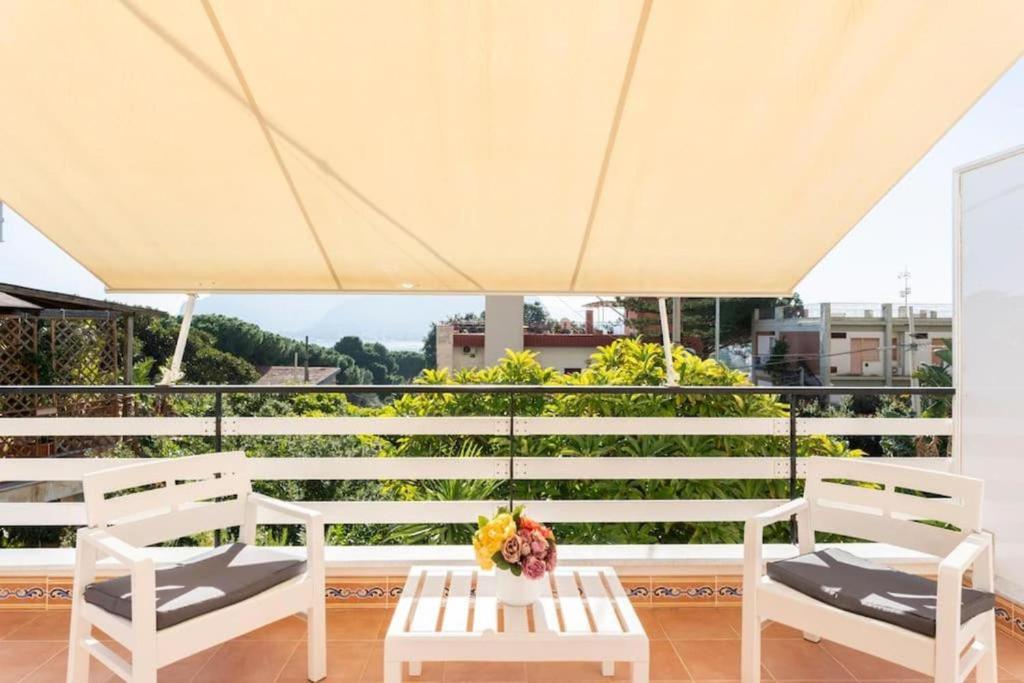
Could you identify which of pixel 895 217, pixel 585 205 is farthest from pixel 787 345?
pixel 585 205

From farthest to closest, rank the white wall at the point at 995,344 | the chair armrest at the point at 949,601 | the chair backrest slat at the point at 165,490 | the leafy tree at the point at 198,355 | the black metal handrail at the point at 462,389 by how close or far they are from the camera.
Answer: the leafy tree at the point at 198,355
the black metal handrail at the point at 462,389
the white wall at the point at 995,344
the chair backrest slat at the point at 165,490
the chair armrest at the point at 949,601

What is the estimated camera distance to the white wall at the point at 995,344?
3.16m

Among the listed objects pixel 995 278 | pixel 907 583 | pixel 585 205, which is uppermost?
pixel 585 205

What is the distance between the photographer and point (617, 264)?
3539mm

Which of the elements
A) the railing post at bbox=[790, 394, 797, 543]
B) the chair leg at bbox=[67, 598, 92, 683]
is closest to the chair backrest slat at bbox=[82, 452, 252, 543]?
the chair leg at bbox=[67, 598, 92, 683]

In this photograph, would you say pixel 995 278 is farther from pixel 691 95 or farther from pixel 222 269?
pixel 222 269

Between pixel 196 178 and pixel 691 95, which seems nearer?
pixel 691 95

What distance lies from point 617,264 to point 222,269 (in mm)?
2165

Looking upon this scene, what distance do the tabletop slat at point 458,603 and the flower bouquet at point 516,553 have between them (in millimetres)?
155

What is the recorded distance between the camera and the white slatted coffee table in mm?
2107

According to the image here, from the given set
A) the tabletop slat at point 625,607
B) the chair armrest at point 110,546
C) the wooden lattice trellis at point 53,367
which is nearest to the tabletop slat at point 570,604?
the tabletop slat at point 625,607

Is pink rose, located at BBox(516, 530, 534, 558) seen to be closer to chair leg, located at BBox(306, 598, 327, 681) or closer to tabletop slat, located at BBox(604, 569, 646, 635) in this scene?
tabletop slat, located at BBox(604, 569, 646, 635)

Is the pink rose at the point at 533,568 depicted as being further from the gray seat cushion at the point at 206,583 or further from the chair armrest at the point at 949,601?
the chair armrest at the point at 949,601

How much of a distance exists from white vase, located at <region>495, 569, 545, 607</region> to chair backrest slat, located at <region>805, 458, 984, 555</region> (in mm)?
1440
